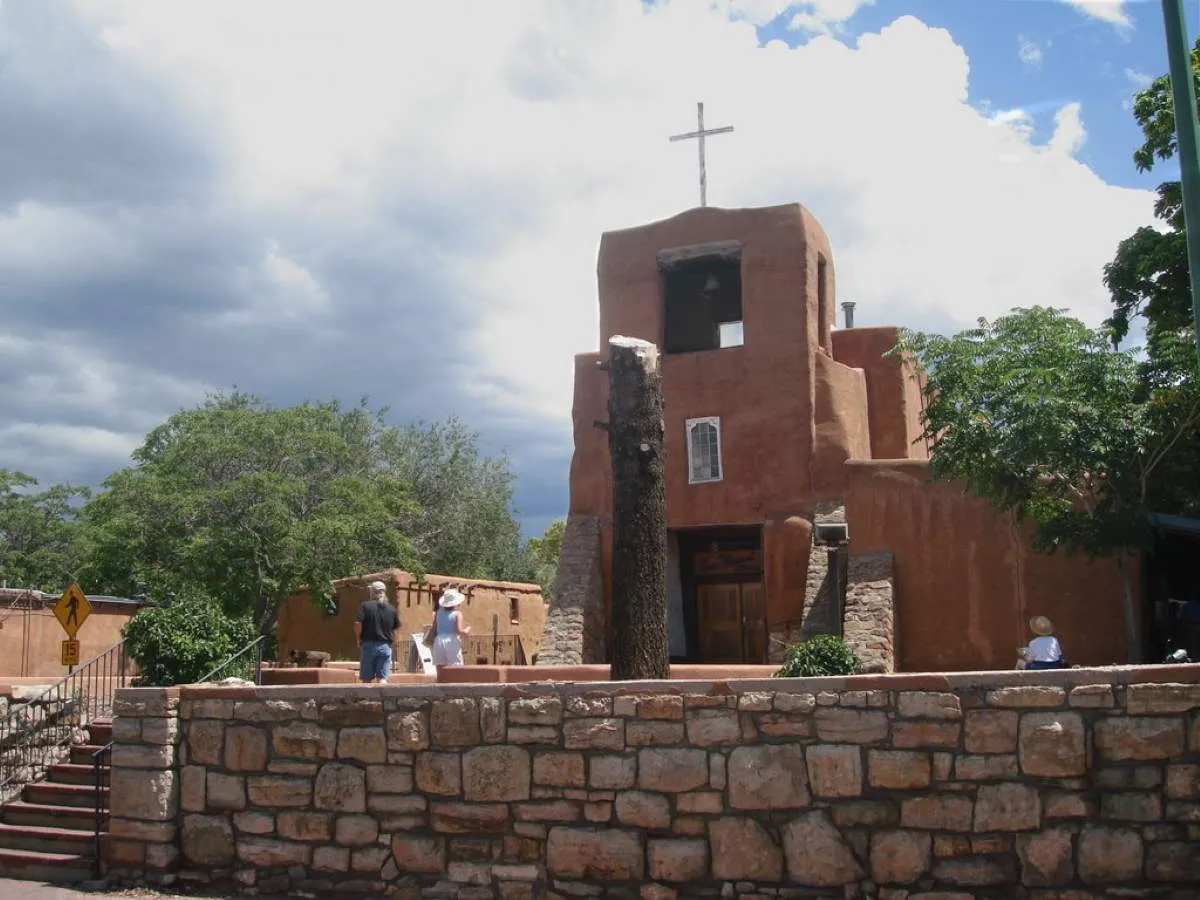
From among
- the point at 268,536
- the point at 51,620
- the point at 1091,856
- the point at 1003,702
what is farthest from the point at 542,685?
the point at 51,620

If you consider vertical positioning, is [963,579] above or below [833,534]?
below

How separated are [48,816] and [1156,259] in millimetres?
14568

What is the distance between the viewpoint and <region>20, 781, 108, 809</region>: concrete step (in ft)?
34.8

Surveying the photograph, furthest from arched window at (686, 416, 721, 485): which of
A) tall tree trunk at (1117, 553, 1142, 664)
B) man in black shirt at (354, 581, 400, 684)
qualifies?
man in black shirt at (354, 581, 400, 684)

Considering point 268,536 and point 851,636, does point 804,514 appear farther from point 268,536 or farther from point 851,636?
point 268,536

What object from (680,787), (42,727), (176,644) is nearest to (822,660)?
(680,787)

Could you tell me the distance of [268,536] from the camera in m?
21.6

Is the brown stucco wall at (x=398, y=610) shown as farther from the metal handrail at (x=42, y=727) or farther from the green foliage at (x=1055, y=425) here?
the green foliage at (x=1055, y=425)

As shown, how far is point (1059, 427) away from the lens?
1330cm

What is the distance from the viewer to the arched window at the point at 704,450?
20.0m

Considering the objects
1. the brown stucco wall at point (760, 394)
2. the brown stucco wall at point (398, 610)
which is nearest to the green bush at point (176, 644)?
the brown stucco wall at point (760, 394)

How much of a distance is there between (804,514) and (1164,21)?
12.5 metres

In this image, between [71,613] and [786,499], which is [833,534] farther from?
[71,613]

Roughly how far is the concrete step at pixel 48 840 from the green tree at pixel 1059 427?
10.9m
